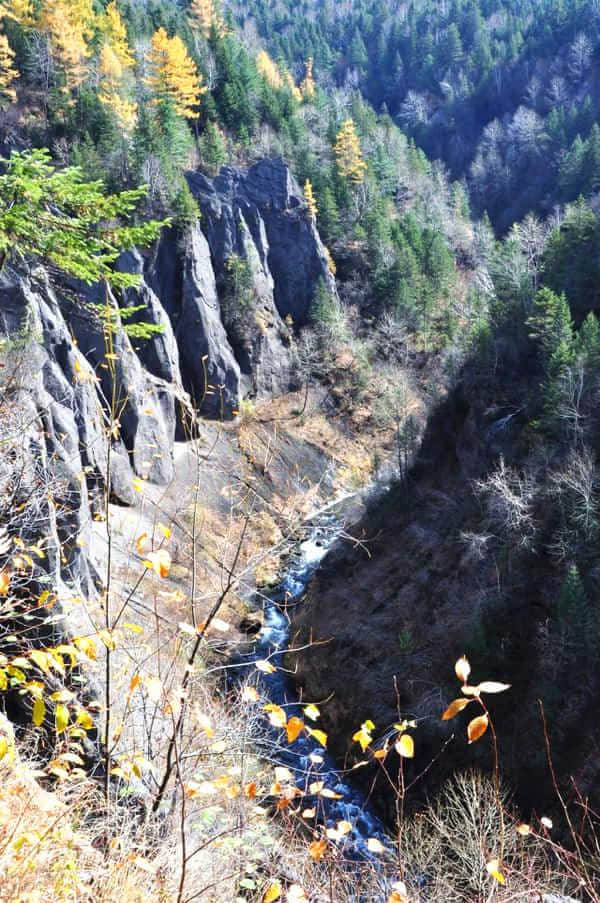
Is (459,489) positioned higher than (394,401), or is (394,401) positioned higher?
(394,401)

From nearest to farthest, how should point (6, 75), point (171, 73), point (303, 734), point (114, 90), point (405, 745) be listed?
point (405, 745) → point (303, 734) → point (6, 75) → point (114, 90) → point (171, 73)

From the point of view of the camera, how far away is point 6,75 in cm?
5725

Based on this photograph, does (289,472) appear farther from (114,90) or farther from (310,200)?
(114,90)

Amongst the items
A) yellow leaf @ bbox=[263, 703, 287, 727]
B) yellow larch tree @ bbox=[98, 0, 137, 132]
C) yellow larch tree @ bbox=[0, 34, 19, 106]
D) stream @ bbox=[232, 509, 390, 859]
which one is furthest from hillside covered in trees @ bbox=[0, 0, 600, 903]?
yellow larch tree @ bbox=[0, 34, 19, 106]

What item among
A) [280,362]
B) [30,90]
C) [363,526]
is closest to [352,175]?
[280,362]

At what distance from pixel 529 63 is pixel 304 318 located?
79331 millimetres

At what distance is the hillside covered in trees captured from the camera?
641cm

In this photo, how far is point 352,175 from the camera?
7562 cm

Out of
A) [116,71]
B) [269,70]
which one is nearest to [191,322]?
[116,71]

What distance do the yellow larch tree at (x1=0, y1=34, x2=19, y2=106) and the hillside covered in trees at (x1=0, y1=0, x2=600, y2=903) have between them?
1.70 feet

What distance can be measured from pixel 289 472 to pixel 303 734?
25.4m

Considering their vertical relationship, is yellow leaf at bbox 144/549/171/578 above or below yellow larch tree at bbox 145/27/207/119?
below

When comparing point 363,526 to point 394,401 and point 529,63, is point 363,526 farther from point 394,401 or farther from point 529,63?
point 529,63

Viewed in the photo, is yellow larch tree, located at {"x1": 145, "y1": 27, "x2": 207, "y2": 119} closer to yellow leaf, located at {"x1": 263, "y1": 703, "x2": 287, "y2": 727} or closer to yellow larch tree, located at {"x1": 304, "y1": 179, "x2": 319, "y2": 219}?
yellow larch tree, located at {"x1": 304, "y1": 179, "x2": 319, "y2": 219}
